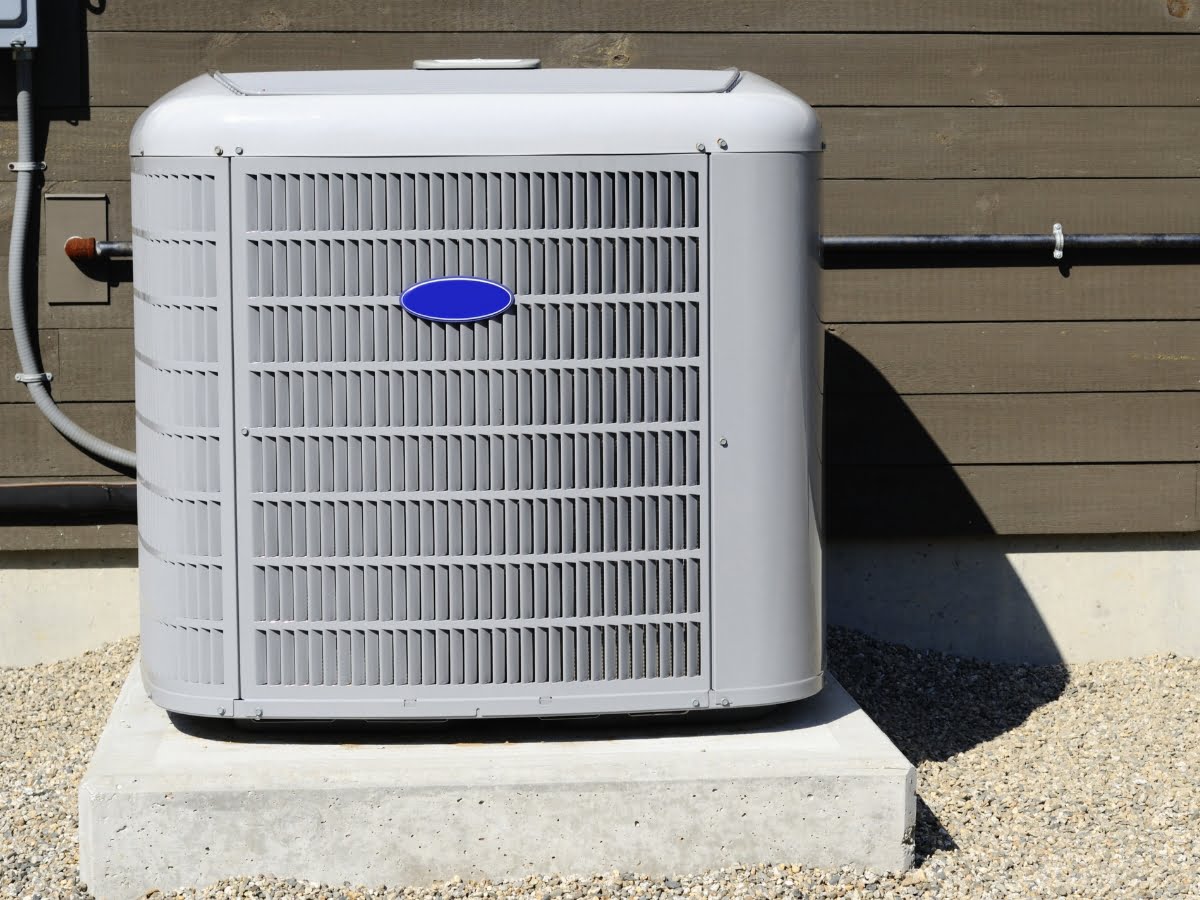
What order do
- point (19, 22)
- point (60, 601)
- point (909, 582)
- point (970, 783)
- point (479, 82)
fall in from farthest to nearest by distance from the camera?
point (909, 582) → point (60, 601) → point (19, 22) → point (970, 783) → point (479, 82)

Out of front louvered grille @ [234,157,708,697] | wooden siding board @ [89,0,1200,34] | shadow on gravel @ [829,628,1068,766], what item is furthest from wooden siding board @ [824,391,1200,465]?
front louvered grille @ [234,157,708,697]

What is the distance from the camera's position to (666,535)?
7.80ft

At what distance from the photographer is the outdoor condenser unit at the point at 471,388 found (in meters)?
2.27

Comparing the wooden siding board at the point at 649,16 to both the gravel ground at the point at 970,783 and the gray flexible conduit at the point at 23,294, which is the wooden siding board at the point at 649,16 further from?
the gravel ground at the point at 970,783

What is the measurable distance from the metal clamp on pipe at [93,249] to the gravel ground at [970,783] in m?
0.97

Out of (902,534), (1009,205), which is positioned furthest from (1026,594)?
(1009,205)

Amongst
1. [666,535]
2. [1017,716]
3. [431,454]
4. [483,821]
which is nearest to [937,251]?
[1017,716]

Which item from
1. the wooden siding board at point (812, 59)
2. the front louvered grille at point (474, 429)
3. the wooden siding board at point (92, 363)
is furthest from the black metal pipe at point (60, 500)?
the front louvered grille at point (474, 429)

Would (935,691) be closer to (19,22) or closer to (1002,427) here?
(1002,427)

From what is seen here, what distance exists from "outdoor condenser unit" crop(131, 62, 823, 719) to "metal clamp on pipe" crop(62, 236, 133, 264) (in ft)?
3.38

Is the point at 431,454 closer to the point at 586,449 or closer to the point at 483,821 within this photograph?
the point at 586,449

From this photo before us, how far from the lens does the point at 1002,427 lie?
3.58m

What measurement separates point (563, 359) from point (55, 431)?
172cm

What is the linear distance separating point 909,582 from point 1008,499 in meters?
0.33
